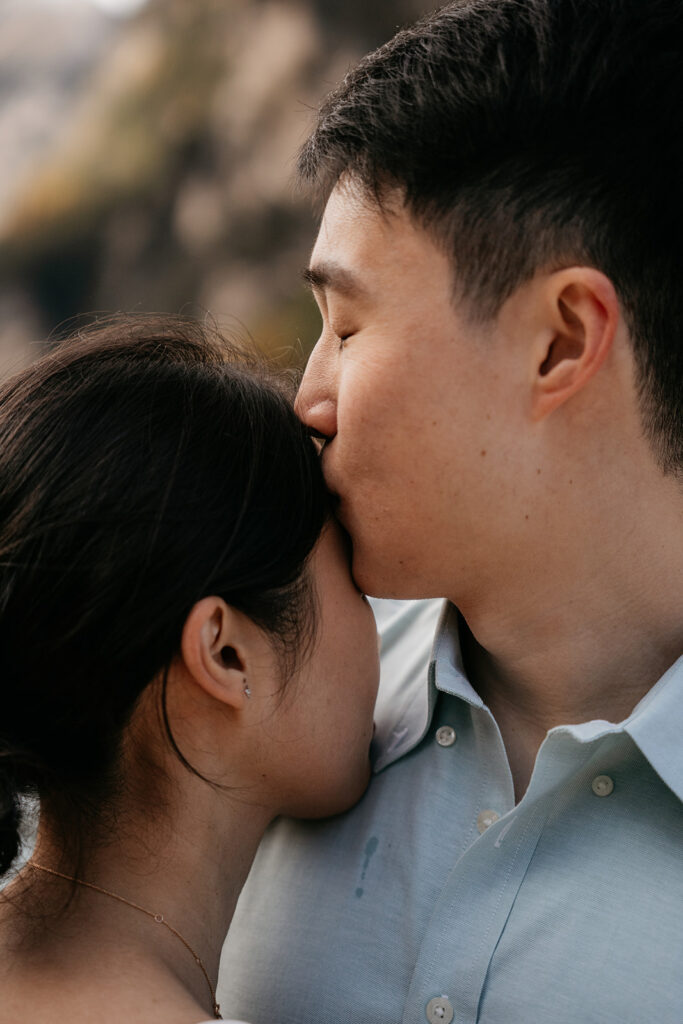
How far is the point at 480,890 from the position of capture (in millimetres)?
1215

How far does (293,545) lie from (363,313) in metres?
0.31

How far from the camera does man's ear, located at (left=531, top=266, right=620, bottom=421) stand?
1220mm

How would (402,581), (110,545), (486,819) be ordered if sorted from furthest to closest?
(402,581) < (486,819) < (110,545)

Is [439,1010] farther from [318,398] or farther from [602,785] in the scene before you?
[318,398]

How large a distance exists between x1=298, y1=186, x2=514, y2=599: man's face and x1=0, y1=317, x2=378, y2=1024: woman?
7cm

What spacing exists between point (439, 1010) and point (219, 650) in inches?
18.9

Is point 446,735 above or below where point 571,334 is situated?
below

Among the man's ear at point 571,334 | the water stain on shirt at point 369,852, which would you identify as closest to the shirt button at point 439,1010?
the water stain on shirt at point 369,852

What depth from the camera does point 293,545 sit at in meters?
1.29

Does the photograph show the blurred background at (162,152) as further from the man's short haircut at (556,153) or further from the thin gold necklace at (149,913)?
the thin gold necklace at (149,913)

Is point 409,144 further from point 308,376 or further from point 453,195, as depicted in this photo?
point 308,376

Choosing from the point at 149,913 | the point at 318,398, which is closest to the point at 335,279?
the point at 318,398

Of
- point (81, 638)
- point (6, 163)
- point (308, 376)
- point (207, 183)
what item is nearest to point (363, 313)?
point (308, 376)

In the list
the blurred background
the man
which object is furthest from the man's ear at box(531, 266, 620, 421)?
the blurred background
